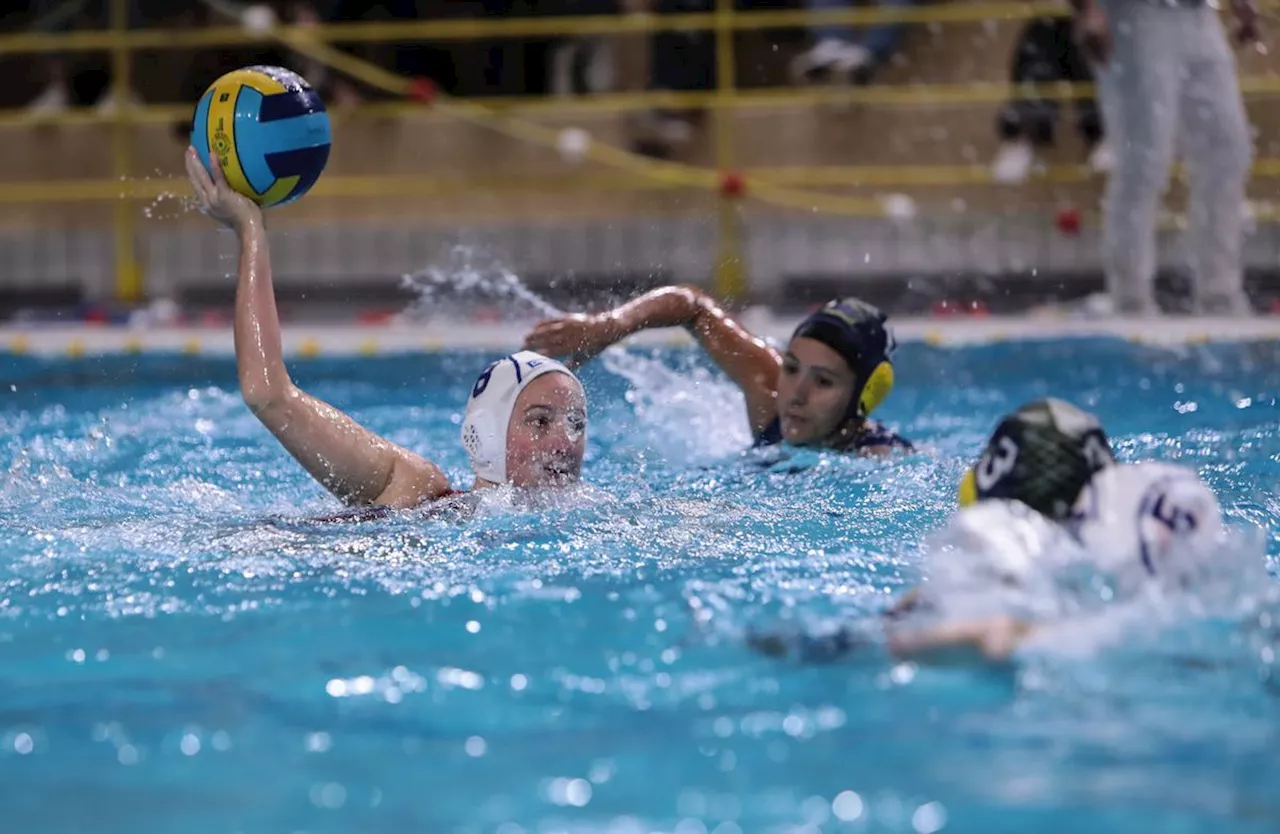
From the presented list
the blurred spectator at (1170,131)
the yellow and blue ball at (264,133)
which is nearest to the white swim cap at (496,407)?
the yellow and blue ball at (264,133)

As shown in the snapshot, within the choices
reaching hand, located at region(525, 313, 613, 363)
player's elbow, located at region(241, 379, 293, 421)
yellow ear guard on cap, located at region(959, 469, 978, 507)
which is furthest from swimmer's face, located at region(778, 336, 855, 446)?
yellow ear guard on cap, located at region(959, 469, 978, 507)

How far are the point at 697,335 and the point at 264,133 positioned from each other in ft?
5.26

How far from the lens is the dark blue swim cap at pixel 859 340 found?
460cm

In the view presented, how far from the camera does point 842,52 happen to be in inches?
367

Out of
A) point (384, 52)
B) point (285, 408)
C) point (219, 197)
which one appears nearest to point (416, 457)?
point (285, 408)

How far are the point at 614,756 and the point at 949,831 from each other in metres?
0.51

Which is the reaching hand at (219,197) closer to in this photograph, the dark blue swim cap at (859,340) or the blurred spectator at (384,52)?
the dark blue swim cap at (859,340)

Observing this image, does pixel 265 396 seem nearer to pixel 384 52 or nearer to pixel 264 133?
pixel 264 133

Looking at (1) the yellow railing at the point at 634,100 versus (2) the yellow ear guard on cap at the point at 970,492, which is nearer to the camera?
(2) the yellow ear guard on cap at the point at 970,492

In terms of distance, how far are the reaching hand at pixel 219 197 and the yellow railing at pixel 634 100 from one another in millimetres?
4963

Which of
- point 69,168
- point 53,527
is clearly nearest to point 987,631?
point 53,527

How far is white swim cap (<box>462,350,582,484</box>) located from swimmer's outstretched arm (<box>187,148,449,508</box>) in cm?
13

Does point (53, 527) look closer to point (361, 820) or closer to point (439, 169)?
point (361, 820)

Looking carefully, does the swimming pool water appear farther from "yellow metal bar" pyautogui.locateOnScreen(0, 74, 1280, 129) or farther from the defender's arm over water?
"yellow metal bar" pyautogui.locateOnScreen(0, 74, 1280, 129)
